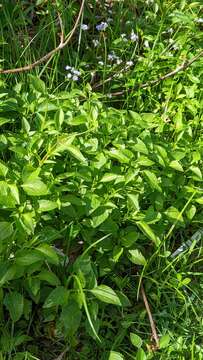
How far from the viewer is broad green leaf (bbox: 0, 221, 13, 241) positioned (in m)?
1.86

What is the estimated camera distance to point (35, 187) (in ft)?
6.47

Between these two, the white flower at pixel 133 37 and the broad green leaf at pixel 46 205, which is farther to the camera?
the white flower at pixel 133 37

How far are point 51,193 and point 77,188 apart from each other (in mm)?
128

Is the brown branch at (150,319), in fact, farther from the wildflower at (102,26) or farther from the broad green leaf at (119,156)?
the wildflower at (102,26)

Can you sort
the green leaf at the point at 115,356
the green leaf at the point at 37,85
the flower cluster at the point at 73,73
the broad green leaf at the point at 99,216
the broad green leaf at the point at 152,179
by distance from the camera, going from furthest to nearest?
the flower cluster at the point at 73,73 < the green leaf at the point at 37,85 < the broad green leaf at the point at 152,179 < the broad green leaf at the point at 99,216 < the green leaf at the point at 115,356

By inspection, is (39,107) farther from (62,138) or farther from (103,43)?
(103,43)

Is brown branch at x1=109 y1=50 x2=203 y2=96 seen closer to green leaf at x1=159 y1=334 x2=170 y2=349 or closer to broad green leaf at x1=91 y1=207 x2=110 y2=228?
broad green leaf at x1=91 y1=207 x2=110 y2=228

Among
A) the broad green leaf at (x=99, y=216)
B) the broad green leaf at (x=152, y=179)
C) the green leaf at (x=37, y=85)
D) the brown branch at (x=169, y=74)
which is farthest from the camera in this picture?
the brown branch at (x=169, y=74)

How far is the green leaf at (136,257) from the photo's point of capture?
2.18 m

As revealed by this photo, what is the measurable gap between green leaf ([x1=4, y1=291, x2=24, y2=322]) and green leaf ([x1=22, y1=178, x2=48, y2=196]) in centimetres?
31

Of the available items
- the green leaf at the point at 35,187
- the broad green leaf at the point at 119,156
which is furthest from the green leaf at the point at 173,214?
the green leaf at the point at 35,187

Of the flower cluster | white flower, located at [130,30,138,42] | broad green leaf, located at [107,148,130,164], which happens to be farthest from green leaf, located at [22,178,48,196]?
white flower, located at [130,30,138,42]

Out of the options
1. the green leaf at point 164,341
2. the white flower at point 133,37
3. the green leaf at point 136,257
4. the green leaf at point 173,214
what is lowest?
the green leaf at point 164,341

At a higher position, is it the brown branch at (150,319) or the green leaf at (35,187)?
the green leaf at (35,187)
